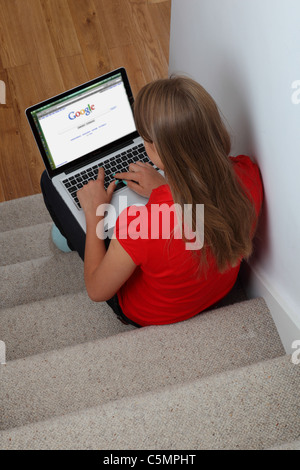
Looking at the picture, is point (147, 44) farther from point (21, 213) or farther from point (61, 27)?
point (21, 213)

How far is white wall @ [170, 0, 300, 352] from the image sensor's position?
1.03 metres

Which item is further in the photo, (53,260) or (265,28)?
(53,260)

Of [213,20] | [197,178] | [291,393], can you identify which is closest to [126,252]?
[197,178]

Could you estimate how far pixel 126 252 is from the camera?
4.00ft

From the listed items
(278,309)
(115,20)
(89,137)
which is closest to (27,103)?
(115,20)

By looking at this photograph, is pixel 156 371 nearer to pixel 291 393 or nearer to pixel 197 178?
pixel 291 393

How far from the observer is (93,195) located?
1.54m

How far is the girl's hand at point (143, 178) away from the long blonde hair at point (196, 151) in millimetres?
344

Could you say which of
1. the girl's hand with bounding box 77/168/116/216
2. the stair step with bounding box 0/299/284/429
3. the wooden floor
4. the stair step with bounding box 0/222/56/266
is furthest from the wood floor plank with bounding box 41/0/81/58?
the stair step with bounding box 0/299/284/429

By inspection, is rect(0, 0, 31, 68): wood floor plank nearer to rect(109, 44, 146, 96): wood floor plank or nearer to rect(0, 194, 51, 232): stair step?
rect(109, 44, 146, 96): wood floor plank

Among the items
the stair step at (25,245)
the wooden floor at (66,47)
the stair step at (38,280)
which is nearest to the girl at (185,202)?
the stair step at (38,280)

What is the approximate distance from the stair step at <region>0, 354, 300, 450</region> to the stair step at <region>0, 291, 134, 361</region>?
503mm

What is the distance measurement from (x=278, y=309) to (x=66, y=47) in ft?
6.56
